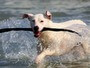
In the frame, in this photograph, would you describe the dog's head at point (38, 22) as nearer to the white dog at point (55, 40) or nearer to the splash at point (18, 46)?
the white dog at point (55, 40)

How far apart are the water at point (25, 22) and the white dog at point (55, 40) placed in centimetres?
35

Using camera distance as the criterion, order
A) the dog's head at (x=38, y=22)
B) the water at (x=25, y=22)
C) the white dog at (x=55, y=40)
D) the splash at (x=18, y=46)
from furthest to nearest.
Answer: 1. the splash at (x=18, y=46)
2. the water at (x=25, y=22)
3. the white dog at (x=55, y=40)
4. the dog's head at (x=38, y=22)

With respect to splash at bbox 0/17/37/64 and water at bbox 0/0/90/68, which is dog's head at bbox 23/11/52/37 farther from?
splash at bbox 0/17/37/64

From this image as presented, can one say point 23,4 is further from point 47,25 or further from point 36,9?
point 47,25

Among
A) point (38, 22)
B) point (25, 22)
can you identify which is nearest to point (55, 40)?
point (38, 22)

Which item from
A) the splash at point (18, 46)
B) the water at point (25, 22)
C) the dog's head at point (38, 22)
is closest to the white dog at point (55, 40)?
the dog's head at point (38, 22)

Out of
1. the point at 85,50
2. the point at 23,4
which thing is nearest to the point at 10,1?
the point at 23,4

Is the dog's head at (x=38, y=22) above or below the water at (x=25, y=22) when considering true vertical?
above

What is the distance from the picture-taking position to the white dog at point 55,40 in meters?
9.33

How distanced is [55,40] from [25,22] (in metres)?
3.28

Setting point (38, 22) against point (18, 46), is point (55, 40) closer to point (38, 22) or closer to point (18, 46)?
point (38, 22)

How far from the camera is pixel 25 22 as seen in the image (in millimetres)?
12992

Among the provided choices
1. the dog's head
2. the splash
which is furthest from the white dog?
the splash

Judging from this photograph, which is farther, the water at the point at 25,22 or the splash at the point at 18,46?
the splash at the point at 18,46
